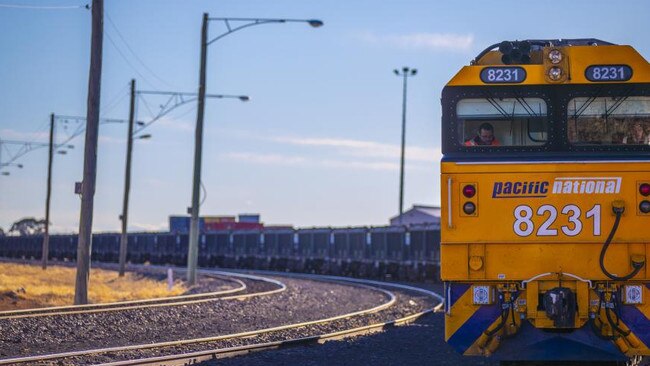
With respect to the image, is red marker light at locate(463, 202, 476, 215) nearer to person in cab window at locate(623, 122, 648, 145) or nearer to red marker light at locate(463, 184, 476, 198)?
red marker light at locate(463, 184, 476, 198)

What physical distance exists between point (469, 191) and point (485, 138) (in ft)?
2.16

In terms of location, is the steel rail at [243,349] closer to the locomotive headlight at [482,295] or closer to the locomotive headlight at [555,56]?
the locomotive headlight at [482,295]

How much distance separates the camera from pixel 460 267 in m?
11.9

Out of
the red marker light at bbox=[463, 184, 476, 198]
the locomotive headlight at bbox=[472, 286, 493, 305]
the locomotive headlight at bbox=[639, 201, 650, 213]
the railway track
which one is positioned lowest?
the railway track

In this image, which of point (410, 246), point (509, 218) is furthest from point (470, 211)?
point (410, 246)

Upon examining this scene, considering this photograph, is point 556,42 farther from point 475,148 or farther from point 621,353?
point 621,353

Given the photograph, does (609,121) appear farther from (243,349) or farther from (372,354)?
(243,349)

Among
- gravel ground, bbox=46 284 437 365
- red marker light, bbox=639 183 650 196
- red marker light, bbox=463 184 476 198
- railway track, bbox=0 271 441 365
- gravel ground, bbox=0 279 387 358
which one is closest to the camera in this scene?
red marker light, bbox=639 183 650 196

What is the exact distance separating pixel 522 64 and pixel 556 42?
0.94 m

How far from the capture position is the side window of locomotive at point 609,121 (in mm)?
11805

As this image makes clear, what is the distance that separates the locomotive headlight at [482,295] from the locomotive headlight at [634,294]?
4.99ft

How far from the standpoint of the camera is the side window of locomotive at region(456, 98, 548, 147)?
1199cm

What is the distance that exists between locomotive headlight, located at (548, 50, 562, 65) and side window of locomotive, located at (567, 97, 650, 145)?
0.49 m

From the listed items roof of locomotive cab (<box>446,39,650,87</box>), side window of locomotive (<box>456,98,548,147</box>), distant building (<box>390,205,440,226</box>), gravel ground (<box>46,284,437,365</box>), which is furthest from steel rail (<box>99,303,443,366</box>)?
distant building (<box>390,205,440,226</box>)
